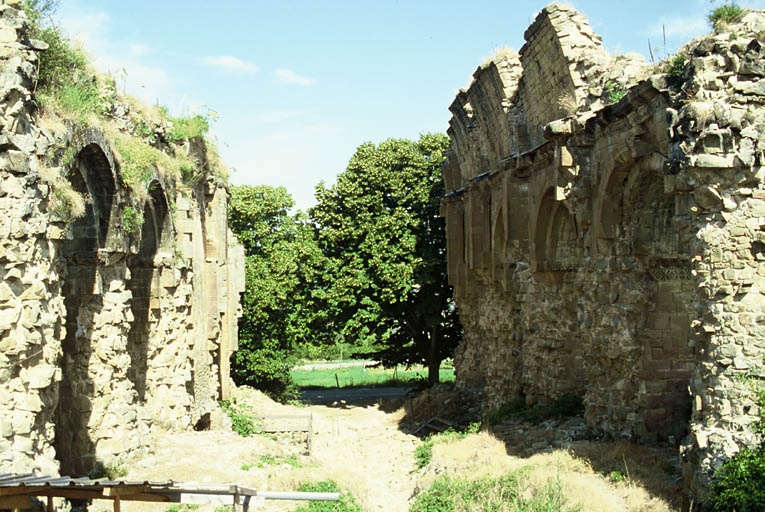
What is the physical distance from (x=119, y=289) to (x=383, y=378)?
84.4ft

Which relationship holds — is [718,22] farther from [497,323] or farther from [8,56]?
[497,323]

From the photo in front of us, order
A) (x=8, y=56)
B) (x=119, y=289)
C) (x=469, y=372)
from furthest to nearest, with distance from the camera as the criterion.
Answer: (x=469, y=372) < (x=119, y=289) < (x=8, y=56)

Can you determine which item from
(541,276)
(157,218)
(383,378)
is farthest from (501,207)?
(383,378)

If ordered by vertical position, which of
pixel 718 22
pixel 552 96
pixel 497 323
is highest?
pixel 552 96

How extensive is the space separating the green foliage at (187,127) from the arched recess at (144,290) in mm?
1625

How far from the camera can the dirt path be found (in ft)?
36.0

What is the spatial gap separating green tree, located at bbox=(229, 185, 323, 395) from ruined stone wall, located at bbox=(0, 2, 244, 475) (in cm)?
387

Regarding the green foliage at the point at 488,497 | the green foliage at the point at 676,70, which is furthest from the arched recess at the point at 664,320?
the green foliage at the point at 488,497

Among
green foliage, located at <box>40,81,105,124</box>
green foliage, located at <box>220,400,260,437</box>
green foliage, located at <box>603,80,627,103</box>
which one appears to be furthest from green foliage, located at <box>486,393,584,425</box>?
green foliage, located at <box>40,81,105,124</box>

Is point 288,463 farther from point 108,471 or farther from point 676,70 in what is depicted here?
point 676,70

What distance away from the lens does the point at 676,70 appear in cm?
923

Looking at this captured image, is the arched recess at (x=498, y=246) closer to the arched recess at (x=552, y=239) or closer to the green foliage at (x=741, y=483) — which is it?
the arched recess at (x=552, y=239)

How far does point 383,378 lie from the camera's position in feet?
117

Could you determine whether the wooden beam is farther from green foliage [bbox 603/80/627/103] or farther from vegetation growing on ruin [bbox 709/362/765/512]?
green foliage [bbox 603/80/627/103]
